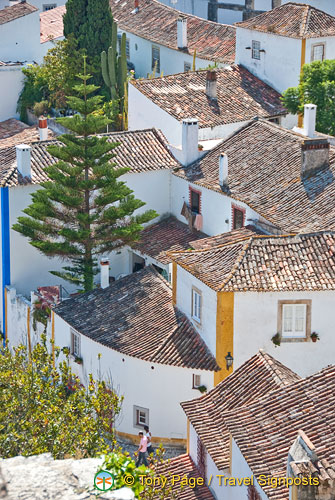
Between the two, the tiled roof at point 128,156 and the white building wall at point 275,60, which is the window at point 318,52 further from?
the tiled roof at point 128,156

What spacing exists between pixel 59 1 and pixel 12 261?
34.0 meters

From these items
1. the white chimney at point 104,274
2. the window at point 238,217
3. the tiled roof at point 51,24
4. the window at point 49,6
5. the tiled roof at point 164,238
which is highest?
the window at point 238,217

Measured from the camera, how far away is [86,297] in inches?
1575

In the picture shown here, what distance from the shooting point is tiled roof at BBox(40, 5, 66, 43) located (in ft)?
218

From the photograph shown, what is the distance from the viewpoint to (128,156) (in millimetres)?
45656

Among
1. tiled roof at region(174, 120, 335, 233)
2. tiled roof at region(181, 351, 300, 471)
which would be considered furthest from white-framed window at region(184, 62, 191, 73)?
tiled roof at region(181, 351, 300, 471)

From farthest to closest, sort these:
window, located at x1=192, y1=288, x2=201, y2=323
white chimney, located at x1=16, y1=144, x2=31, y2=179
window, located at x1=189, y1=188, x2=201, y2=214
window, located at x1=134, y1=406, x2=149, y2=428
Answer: window, located at x1=189, y1=188, x2=201, y2=214, white chimney, located at x1=16, y1=144, x2=31, y2=179, window, located at x1=134, y1=406, x2=149, y2=428, window, located at x1=192, y1=288, x2=201, y2=323

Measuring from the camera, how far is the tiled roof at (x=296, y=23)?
54.6 m

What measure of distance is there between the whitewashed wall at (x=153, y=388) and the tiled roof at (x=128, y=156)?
8.96 metres

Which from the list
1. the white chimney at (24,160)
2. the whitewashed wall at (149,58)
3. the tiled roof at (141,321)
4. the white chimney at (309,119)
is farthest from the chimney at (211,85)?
the tiled roof at (141,321)

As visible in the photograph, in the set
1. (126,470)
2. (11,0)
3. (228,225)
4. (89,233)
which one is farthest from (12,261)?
(11,0)

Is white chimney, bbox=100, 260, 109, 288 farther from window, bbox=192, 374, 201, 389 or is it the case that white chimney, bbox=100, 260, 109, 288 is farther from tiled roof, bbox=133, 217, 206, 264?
window, bbox=192, 374, 201, 389

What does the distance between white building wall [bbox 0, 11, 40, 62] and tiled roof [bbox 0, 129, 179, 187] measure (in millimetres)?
18607

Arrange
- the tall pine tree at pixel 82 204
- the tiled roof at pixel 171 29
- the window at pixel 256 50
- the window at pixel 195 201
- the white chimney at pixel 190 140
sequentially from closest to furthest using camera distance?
the tall pine tree at pixel 82 204, the window at pixel 195 201, the white chimney at pixel 190 140, the window at pixel 256 50, the tiled roof at pixel 171 29
